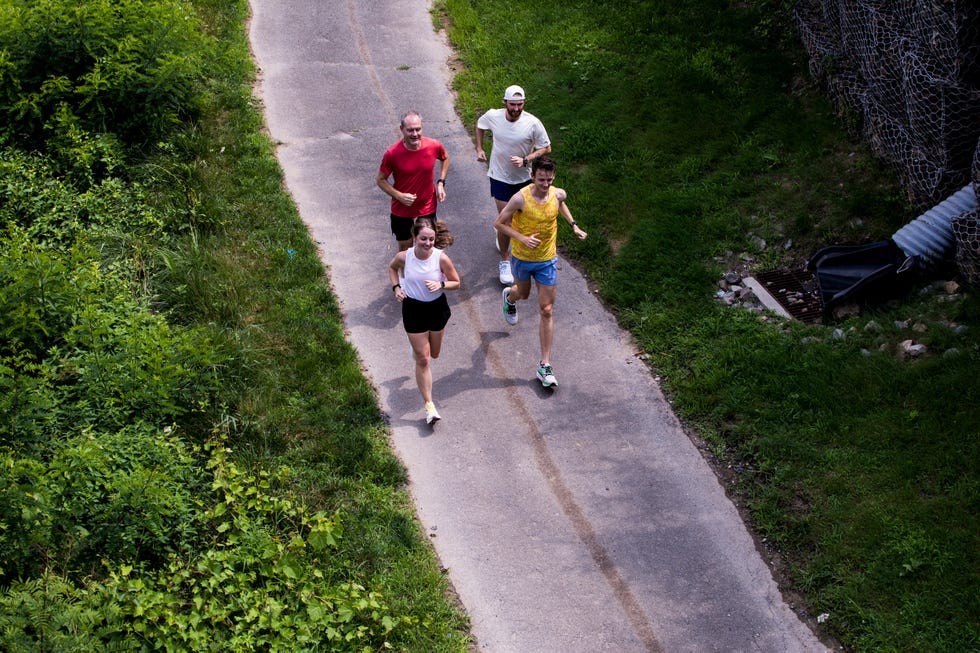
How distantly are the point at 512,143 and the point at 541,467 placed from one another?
3.32 meters

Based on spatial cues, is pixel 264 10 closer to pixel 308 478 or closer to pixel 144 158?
pixel 144 158

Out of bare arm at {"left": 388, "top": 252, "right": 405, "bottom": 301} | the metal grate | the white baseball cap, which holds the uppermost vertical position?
the white baseball cap

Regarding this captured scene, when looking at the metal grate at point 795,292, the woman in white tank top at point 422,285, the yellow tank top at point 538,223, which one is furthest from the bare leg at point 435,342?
the metal grate at point 795,292

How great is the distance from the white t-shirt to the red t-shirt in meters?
0.56

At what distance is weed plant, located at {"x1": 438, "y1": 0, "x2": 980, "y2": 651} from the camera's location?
7297 mm

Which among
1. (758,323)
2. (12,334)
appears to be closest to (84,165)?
(12,334)

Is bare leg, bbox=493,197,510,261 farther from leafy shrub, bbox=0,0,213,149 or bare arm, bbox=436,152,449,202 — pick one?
leafy shrub, bbox=0,0,213,149

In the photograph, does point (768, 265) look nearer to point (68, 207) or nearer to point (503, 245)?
point (503, 245)

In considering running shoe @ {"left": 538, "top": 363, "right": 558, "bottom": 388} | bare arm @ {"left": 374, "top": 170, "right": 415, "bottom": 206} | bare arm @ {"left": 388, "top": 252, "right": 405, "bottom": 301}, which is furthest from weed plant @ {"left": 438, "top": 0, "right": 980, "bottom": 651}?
bare arm @ {"left": 388, "top": 252, "right": 405, "bottom": 301}

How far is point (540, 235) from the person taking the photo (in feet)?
28.5

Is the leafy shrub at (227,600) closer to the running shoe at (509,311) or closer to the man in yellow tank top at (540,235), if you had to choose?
the man in yellow tank top at (540,235)

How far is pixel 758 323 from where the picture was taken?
30.8 feet

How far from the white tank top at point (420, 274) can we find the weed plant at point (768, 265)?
2.55 meters

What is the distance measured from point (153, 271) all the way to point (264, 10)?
23.5 ft
